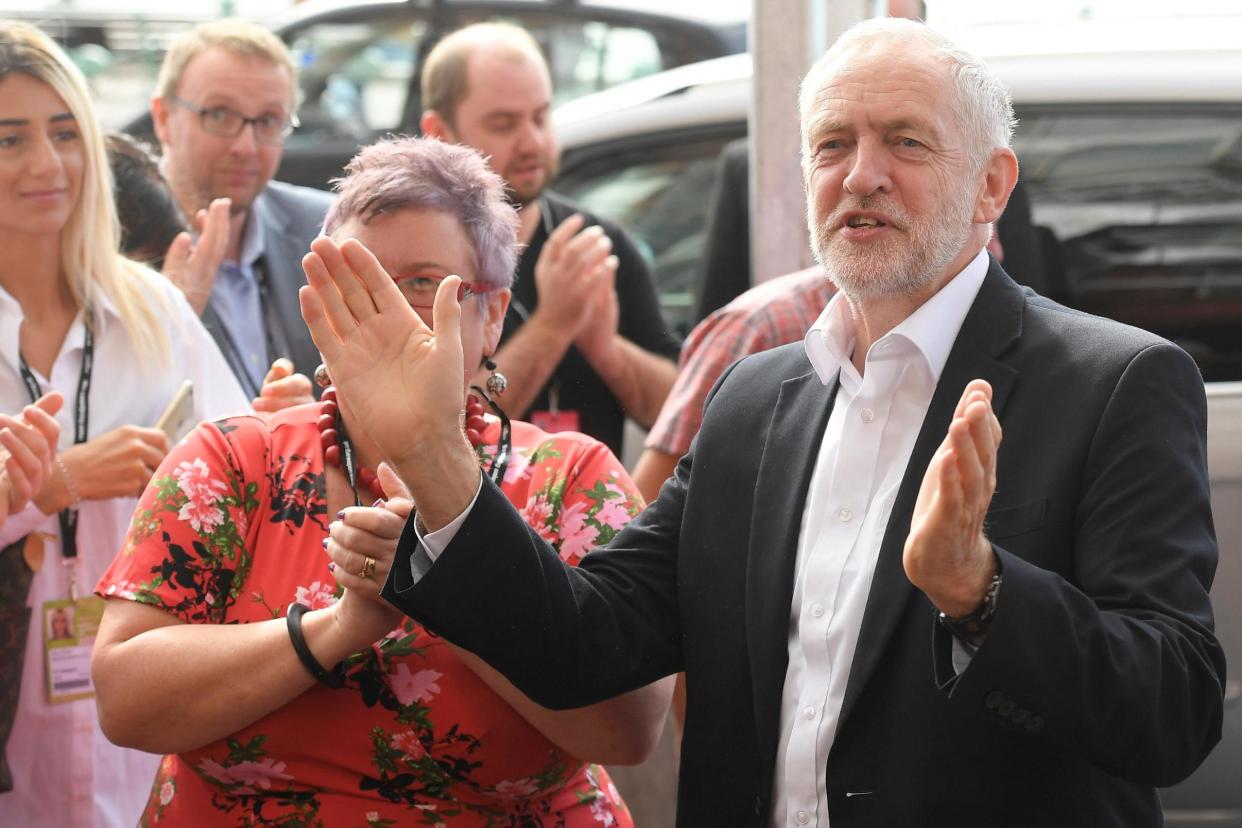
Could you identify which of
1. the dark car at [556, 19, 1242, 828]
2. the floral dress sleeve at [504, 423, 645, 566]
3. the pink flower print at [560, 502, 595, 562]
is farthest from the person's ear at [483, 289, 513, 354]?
the dark car at [556, 19, 1242, 828]

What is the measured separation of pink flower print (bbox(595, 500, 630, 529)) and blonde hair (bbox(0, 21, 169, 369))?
→ 1.32 m

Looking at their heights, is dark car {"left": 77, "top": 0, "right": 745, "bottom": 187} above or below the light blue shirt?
below

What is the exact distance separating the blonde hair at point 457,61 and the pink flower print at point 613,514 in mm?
2244

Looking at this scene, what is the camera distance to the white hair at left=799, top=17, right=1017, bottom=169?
2242 millimetres

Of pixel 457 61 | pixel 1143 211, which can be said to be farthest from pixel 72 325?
pixel 1143 211

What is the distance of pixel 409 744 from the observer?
2.30 meters

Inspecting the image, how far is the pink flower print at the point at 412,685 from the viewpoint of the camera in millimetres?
2314

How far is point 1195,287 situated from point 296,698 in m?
2.88

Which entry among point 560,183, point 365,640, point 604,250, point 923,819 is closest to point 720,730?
point 923,819

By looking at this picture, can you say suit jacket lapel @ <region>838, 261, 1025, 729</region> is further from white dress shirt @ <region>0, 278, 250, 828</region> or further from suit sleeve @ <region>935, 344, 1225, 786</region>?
white dress shirt @ <region>0, 278, 250, 828</region>

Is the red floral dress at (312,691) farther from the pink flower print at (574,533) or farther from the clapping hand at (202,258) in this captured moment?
the clapping hand at (202,258)

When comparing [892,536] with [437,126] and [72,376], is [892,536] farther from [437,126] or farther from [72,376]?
[437,126]

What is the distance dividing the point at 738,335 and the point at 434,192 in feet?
3.85

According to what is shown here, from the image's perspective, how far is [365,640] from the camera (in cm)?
221
